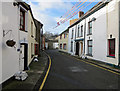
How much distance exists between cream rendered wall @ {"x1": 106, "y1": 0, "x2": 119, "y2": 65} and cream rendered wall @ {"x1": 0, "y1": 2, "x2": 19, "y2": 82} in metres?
8.29

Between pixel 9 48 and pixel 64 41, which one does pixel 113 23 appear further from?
pixel 64 41

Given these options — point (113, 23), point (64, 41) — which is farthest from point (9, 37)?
point (64, 41)

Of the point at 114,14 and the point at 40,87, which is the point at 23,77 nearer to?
the point at 40,87

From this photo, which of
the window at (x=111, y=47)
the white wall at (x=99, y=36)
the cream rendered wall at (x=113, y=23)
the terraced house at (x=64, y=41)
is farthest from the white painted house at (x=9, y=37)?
the terraced house at (x=64, y=41)

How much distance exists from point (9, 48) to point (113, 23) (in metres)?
9.10

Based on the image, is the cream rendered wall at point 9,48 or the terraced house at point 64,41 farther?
the terraced house at point 64,41

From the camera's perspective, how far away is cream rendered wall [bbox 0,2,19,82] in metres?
4.84

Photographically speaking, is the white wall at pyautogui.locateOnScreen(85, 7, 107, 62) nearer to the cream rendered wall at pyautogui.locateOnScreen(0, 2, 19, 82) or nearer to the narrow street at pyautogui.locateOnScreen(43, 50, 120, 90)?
the narrow street at pyautogui.locateOnScreen(43, 50, 120, 90)

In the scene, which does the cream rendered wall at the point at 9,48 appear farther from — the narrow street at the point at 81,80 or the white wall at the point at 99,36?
the white wall at the point at 99,36

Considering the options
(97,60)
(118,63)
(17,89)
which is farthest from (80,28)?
(17,89)

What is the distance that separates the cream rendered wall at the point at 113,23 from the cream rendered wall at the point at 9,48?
27.2 ft

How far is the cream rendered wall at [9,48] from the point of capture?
4.84 m

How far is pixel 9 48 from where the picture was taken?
530 centimetres

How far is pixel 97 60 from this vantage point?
40.0ft
